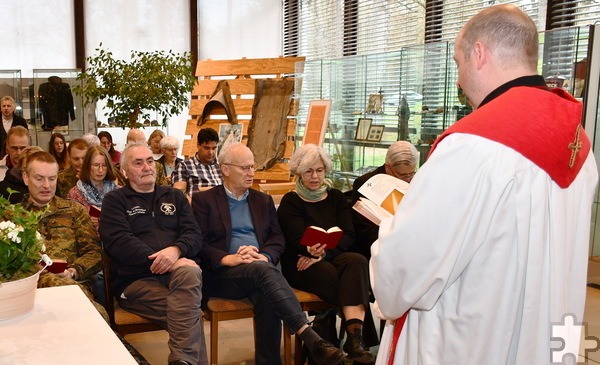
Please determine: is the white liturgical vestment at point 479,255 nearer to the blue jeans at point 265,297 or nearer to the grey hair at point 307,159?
the blue jeans at point 265,297

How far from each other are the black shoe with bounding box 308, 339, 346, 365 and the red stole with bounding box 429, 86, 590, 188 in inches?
73.7

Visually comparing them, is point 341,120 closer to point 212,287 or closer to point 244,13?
point 212,287

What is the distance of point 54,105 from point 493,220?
27.5ft

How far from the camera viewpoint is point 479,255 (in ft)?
5.30

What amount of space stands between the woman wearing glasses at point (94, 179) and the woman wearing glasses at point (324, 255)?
1363 millimetres

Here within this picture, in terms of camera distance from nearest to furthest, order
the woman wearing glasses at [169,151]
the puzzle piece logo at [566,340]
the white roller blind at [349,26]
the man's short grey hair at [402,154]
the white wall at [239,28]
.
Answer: the puzzle piece logo at [566,340]
the man's short grey hair at [402,154]
the woman wearing glasses at [169,151]
the white roller blind at [349,26]
the white wall at [239,28]

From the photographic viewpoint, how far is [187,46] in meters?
11.1

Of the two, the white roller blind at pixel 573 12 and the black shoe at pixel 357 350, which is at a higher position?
the white roller blind at pixel 573 12

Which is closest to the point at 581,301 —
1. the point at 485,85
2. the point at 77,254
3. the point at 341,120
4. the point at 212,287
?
the point at 485,85

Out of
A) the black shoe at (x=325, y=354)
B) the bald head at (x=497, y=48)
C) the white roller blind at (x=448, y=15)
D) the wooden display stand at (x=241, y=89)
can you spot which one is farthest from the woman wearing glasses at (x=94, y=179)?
the white roller blind at (x=448, y=15)

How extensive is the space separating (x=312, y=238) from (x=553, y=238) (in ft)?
6.52

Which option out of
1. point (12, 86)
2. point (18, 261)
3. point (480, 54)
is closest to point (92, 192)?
point (18, 261)

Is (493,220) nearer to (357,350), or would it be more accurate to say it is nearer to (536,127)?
(536,127)

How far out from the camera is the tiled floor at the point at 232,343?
12.8ft
